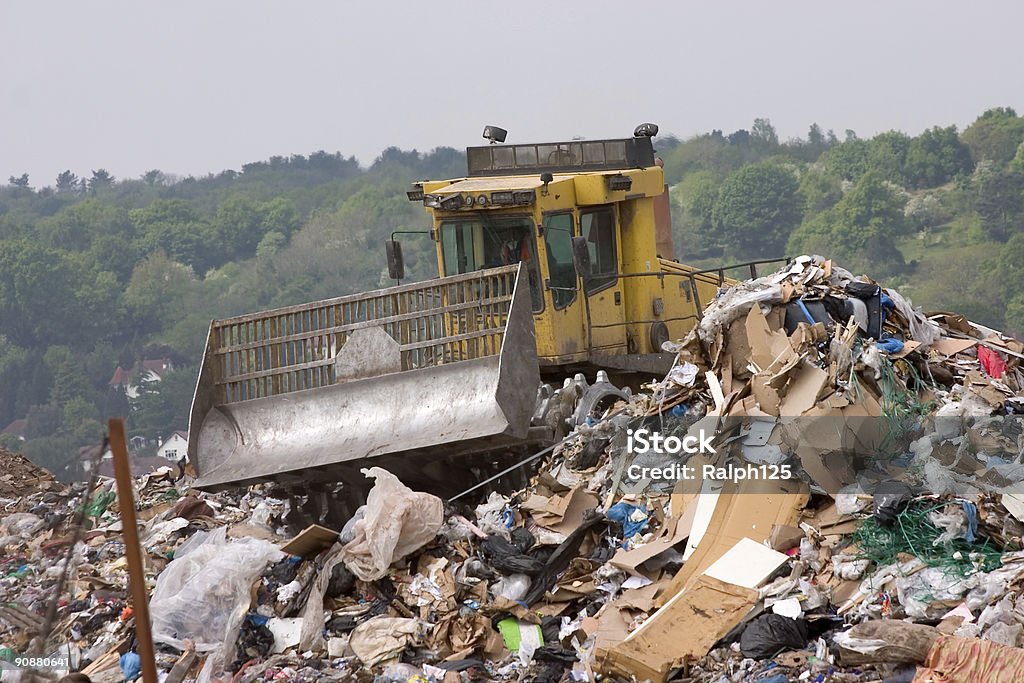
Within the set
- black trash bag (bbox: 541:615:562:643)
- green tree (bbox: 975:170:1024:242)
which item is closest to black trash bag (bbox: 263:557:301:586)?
black trash bag (bbox: 541:615:562:643)

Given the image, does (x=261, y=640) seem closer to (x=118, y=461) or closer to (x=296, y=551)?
(x=296, y=551)

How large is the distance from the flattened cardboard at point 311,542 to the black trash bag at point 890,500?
3131 mm

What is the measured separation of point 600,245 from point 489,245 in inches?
35.8

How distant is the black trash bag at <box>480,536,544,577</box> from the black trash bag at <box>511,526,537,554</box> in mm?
49

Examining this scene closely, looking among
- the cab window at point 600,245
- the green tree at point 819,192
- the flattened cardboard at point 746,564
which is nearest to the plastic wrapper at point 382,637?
the flattened cardboard at point 746,564

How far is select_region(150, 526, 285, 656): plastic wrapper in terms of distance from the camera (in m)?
7.29

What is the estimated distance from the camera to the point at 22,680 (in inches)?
270

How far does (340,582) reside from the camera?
747 cm

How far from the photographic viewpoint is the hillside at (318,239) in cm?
5069

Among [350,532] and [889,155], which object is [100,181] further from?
[350,532]

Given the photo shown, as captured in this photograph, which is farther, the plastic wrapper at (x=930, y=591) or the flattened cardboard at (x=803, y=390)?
the flattened cardboard at (x=803, y=390)

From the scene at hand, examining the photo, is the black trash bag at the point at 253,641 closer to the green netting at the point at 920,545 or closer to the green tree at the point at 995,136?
the green netting at the point at 920,545

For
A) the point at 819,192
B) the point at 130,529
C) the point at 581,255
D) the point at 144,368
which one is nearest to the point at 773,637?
the point at 130,529

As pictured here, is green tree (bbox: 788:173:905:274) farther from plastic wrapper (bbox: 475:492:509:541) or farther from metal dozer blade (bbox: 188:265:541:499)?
plastic wrapper (bbox: 475:492:509:541)
